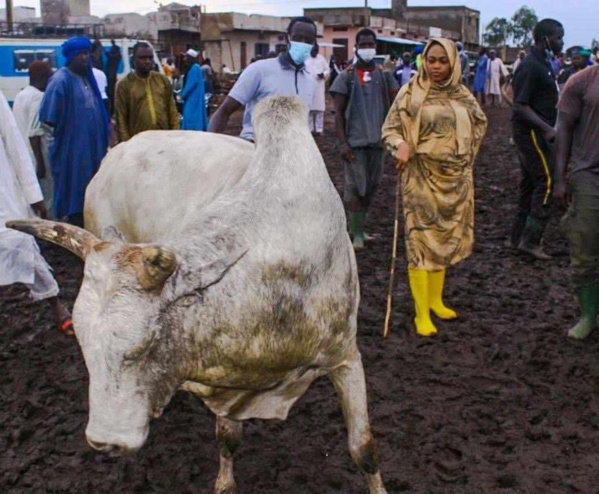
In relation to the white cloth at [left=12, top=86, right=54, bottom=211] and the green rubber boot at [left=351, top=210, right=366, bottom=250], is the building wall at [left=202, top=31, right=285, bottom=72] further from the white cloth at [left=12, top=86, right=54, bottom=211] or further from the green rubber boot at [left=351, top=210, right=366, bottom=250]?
the green rubber boot at [left=351, top=210, right=366, bottom=250]

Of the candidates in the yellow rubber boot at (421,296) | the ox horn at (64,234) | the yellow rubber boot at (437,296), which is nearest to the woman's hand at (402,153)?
the yellow rubber boot at (421,296)

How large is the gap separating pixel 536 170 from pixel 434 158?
180 cm

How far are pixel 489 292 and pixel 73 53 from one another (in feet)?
12.5

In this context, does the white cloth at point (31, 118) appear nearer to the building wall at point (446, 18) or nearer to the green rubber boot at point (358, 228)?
the green rubber boot at point (358, 228)

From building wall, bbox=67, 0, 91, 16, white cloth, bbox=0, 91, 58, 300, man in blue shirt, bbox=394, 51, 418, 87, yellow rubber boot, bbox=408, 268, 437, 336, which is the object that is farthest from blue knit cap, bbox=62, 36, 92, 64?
building wall, bbox=67, 0, 91, 16

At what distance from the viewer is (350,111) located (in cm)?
641

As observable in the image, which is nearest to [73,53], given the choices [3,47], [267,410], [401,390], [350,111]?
[350,111]

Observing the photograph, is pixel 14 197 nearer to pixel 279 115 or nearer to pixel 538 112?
pixel 279 115

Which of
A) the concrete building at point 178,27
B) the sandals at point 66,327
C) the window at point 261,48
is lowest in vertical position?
the sandals at point 66,327

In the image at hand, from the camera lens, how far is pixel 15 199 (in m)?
4.44

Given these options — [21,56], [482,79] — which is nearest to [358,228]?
[21,56]

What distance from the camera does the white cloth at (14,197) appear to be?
4.35m

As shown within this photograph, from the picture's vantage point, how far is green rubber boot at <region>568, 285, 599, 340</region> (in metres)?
4.74

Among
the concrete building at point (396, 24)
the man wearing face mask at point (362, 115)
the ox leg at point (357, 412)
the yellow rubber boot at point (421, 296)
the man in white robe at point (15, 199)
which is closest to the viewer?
the ox leg at point (357, 412)
